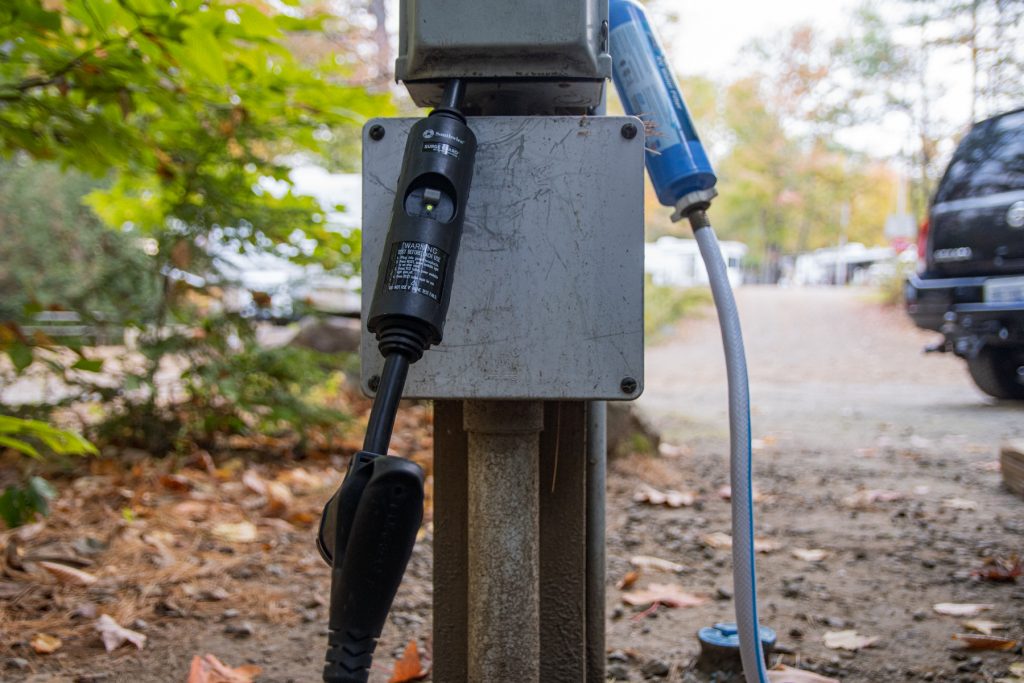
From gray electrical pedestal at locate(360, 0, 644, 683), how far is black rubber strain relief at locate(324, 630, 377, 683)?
0.40 metres

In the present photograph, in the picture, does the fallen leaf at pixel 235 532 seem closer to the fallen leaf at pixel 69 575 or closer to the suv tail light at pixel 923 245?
the fallen leaf at pixel 69 575

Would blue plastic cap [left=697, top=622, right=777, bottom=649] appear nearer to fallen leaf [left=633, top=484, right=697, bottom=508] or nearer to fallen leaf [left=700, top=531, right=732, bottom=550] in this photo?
fallen leaf [left=700, top=531, right=732, bottom=550]

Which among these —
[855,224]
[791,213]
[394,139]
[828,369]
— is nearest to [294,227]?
[394,139]

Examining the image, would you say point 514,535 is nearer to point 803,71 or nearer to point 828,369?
point 828,369

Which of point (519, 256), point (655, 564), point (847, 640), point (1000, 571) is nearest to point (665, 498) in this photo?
point (655, 564)

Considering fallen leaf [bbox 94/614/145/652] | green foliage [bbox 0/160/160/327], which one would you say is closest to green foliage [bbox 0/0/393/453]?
fallen leaf [bbox 94/614/145/652]

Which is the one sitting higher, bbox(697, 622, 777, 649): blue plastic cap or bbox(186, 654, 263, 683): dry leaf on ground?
bbox(697, 622, 777, 649): blue plastic cap

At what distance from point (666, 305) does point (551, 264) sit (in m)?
14.6

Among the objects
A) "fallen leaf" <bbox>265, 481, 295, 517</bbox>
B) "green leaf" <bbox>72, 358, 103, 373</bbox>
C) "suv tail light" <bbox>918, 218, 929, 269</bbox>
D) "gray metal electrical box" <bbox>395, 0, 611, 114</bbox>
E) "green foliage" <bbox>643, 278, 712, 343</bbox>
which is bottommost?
"fallen leaf" <bbox>265, 481, 295, 517</bbox>

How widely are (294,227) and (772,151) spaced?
24134 millimetres

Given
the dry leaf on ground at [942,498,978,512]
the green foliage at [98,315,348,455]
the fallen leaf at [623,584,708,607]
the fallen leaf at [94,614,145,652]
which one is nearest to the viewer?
the fallen leaf at [94,614,145,652]

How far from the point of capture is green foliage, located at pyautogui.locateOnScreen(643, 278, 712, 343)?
1438 cm

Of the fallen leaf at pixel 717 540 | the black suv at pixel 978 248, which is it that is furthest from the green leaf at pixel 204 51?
the black suv at pixel 978 248

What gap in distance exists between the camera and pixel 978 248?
5.74 metres
